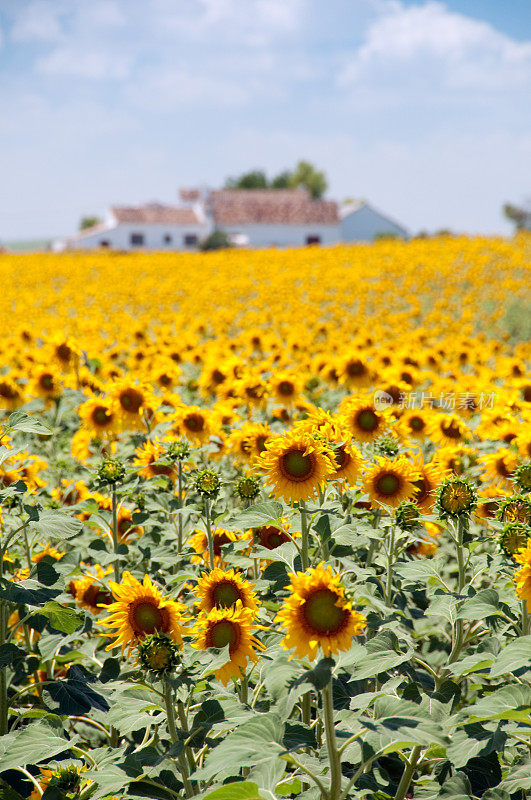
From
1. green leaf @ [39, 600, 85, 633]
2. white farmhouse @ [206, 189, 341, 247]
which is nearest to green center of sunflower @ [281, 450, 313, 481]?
green leaf @ [39, 600, 85, 633]

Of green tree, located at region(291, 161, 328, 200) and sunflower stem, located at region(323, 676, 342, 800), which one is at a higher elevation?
green tree, located at region(291, 161, 328, 200)

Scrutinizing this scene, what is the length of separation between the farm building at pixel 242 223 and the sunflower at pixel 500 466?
58845 millimetres

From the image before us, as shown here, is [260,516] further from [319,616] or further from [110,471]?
[110,471]

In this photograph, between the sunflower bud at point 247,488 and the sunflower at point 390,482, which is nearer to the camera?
the sunflower at point 390,482

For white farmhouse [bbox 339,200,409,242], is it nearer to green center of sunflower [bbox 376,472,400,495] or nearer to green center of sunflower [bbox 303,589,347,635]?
green center of sunflower [bbox 376,472,400,495]

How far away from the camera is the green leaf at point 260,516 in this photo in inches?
83.8

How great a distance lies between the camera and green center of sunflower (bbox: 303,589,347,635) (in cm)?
165

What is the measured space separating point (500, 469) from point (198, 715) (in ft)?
6.57

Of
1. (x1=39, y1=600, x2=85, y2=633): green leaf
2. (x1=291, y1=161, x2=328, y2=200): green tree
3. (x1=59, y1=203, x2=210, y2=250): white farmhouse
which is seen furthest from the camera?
(x1=291, y1=161, x2=328, y2=200): green tree

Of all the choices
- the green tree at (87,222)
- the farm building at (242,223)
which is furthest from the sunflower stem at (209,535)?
the green tree at (87,222)

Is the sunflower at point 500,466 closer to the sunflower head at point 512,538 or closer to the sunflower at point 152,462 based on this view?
the sunflower head at point 512,538

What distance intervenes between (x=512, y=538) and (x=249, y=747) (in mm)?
1100

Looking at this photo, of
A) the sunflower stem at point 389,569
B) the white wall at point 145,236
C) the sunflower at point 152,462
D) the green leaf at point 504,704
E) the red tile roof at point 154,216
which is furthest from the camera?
the red tile roof at point 154,216

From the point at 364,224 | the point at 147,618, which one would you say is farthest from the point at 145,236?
the point at 147,618
